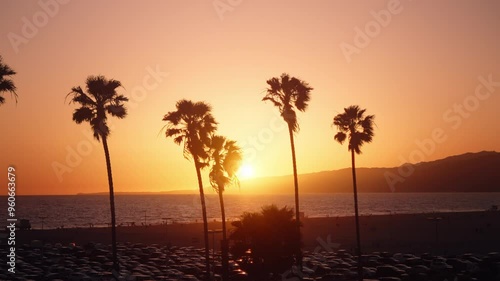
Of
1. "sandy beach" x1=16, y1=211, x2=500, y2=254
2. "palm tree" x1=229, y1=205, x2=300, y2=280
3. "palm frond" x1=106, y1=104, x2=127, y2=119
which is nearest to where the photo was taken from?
"palm tree" x1=229, y1=205, x2=300, y2=280

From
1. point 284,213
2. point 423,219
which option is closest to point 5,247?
point 284,213

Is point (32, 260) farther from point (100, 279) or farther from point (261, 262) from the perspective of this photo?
point (261, 262)

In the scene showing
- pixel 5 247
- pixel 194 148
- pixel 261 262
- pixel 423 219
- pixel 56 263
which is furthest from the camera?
pixel 423 219

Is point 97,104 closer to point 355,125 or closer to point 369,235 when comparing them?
point 355,125

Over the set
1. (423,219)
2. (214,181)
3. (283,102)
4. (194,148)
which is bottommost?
(423,219)

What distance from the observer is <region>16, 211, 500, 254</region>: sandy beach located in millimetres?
80438

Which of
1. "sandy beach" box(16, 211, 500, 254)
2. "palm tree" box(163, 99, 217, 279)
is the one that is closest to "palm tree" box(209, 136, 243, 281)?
"palm tree" box(163, 99, 217, 279)

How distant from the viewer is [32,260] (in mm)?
56750

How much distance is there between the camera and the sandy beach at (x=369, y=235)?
8044 cm

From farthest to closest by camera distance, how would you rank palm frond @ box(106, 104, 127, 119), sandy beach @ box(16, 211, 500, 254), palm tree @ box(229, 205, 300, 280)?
1. sandy beach @ box(16, 211, 500, 254)
2. palm frond @ box(106, 104, 127, 119)
3. palm tree @ box(229, 205, 300, 280)

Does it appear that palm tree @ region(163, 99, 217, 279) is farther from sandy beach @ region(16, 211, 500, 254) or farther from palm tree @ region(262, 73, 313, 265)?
sandy beach @ region(16, 211, 500, 254)

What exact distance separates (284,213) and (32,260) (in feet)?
109

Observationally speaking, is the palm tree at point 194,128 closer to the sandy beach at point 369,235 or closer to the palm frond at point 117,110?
the palm frond at point 117,110

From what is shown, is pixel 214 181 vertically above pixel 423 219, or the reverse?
pixel 214 181
